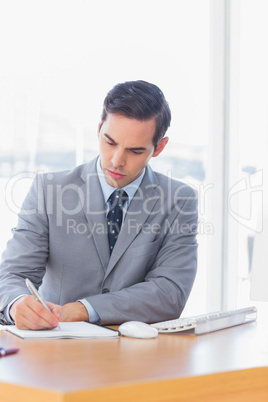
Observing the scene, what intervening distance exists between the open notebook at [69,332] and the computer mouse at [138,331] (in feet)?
0.10

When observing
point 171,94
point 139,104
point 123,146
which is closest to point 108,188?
point 123,146

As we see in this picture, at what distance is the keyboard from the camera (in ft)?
5.45

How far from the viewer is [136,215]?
2221 mm

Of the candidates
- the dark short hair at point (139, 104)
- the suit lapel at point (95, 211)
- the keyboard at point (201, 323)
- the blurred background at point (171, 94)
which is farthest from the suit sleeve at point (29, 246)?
the blurred background at point (171, 94)

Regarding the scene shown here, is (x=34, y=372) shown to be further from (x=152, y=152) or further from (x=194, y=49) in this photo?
(x=194, y=49)

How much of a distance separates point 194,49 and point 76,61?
91 cm

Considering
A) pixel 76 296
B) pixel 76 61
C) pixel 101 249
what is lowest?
pixel 76 296

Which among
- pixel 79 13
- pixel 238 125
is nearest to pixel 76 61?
pixel 79 13

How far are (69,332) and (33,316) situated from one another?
0.11 meters

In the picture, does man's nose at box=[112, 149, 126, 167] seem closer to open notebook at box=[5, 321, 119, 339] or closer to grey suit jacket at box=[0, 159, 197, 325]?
grey suit jacket at box=[0, 159, 197, 325]

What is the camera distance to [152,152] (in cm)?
228

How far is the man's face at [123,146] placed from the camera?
2.11 metres

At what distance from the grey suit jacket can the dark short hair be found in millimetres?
243

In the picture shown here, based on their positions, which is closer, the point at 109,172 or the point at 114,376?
the point at 114,376
